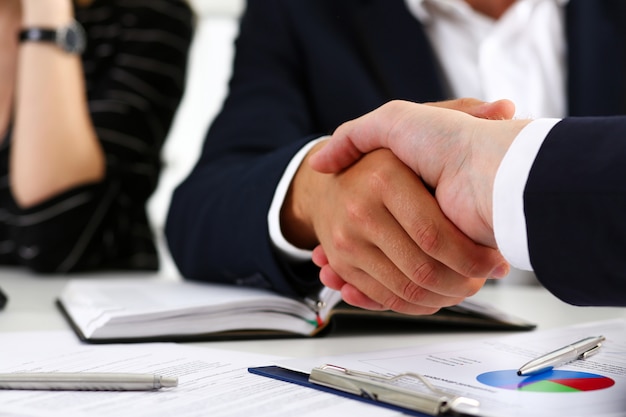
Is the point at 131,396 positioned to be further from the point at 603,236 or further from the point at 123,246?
the point at 123,246

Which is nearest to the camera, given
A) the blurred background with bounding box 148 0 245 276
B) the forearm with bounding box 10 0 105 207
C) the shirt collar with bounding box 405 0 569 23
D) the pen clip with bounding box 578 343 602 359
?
the pen clip with bounding box 578 343 602 359

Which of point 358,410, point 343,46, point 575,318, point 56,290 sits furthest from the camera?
point 343,46

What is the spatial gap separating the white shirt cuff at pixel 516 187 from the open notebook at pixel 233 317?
0.68ft

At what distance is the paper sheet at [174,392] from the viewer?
379mm

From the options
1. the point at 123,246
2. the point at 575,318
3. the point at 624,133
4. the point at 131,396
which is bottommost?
the point at 123,246

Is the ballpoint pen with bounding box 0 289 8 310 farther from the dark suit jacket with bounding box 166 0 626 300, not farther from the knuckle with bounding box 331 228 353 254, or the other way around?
the knuckle with bounding box 331 228 353 254

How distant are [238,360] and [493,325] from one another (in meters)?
0.25

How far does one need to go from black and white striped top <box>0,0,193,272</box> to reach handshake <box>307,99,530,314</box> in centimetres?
67

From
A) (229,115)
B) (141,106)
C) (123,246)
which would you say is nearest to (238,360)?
(229,115)

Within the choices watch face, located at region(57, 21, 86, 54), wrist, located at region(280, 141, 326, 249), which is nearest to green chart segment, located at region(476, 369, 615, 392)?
wrist, located at region(280, 141, 326, 249)

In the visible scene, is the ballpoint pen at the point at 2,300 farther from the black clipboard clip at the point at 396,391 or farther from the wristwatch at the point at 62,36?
the wristwatch at the point at 62,36

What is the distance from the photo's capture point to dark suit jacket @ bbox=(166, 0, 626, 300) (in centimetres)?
92

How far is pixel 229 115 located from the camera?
103cm

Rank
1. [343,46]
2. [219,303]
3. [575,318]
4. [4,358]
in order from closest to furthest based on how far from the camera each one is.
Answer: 1. [4,358]
2. [219,303]
3. [575,318]
4. [343,46]
